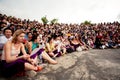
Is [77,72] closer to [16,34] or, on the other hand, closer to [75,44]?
[16,34]

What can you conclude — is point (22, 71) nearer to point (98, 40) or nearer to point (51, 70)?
point (51, 70)

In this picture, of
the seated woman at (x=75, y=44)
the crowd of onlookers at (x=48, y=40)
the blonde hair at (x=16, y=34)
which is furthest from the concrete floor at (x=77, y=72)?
the seated woman at (x=75, y=44)

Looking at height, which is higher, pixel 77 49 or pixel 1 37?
pixel 1 37

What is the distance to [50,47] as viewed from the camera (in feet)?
24.2

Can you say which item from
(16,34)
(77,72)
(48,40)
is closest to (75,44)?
(48,40)

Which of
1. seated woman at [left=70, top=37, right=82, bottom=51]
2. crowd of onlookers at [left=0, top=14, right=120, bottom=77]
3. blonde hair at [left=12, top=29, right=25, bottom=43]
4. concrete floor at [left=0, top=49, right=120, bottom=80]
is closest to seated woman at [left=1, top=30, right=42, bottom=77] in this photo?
blonde hair at [left=12, top=29, right=25, bottom=43]

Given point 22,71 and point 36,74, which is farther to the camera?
point 36,74

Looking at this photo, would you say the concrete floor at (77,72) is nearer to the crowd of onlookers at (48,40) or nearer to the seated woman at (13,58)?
the seated woman at (13,58)

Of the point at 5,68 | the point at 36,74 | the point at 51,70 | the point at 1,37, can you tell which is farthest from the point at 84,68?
the point at 1,37

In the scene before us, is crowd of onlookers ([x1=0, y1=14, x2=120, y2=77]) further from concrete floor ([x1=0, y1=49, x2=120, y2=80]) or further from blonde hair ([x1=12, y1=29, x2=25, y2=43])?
blonde hair ([x1=12, y1=29, x2=25, y2=43])

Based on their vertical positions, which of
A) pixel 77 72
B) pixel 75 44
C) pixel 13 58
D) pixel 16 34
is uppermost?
pixel 16 34

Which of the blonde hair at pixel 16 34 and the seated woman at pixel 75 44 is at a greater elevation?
the blonde hair at pixel 16 34

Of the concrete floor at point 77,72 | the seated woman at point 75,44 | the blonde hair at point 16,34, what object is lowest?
the concrete floor at point 77,72

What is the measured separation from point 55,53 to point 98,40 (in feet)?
21.0
